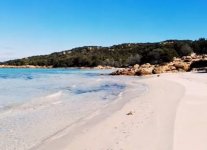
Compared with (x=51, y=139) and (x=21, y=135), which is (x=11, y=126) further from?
(x=51, y=139)

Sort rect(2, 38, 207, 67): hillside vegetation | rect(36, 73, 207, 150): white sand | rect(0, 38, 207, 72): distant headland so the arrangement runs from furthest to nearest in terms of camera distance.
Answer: rect(2, 38, 207, 67): hillside vegetation → rect(0, 38, 207, 72): distant headland → rect(36, 73, 207, 150): white sand

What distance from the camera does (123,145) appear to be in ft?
27.9

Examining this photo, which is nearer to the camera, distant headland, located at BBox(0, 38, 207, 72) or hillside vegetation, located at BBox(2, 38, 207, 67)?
distant headland, located at BBox(0, 38, 207, 72)

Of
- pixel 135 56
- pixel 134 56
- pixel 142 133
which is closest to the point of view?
pixel 142 133

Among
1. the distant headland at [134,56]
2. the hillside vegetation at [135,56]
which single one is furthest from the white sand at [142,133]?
the hillside vegetation at [135,56]

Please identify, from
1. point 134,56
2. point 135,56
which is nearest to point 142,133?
point 135,56

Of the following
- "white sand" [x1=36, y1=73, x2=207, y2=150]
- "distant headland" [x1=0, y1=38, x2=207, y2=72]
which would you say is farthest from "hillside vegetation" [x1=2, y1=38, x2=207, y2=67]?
"white sand" [x1=36, y1=73, x2=207, y2=150]

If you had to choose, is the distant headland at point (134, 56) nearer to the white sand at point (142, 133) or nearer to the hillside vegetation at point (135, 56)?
the hillside vegetation at point (135, 56)

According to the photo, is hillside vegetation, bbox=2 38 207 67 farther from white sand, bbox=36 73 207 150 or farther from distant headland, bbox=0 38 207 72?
white sand, bbox=36 73 207 150

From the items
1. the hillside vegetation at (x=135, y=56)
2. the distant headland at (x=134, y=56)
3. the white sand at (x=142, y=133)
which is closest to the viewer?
the white sand at (x=142, y=133)

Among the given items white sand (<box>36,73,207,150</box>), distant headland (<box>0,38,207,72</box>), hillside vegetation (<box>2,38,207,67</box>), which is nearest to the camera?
white sand (<box>36,73,207,150</box>)

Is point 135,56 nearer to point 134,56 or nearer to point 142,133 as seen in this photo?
point 134,56

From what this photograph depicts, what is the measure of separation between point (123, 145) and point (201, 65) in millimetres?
56755

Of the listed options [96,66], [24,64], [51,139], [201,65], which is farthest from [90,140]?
[24,64]
